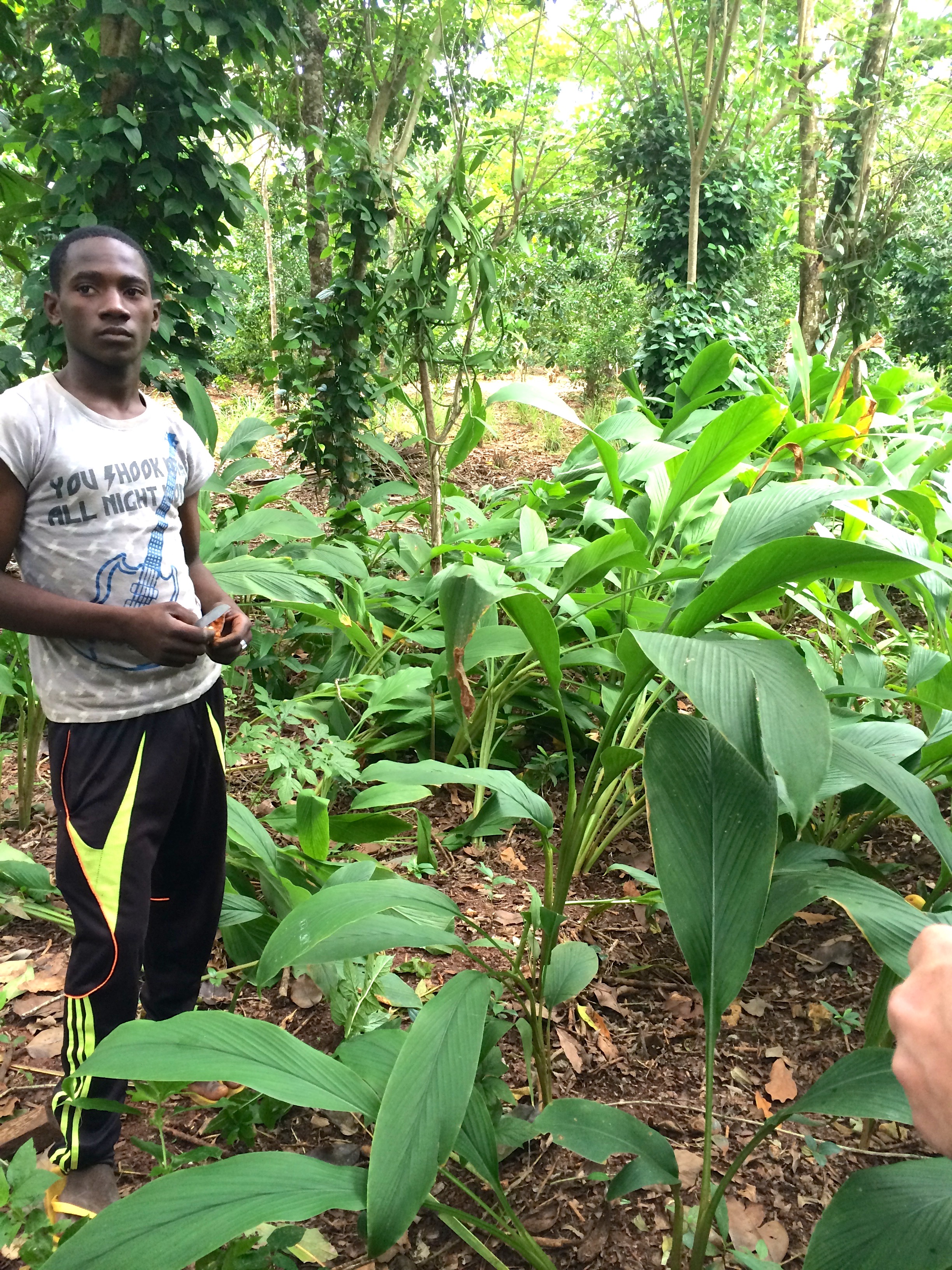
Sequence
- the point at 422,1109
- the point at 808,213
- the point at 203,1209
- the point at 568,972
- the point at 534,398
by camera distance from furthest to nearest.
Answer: the point at 808,213
the point at 534,398
the point at 568,972
the point at 422,1109
the point at 203,1209

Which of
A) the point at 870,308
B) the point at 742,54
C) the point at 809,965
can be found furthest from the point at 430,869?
the point at 742,54

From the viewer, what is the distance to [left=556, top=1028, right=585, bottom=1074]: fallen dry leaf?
1.29 meters

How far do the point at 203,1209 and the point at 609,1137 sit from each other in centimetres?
43

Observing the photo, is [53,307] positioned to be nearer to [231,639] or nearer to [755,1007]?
[231,639]

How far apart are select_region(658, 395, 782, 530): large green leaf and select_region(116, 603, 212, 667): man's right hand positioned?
1.10 metres

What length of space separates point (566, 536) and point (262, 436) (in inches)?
40.3

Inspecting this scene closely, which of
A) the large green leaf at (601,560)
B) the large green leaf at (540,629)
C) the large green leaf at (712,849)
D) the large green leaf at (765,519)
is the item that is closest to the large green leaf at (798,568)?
the large green leaf at (765,519)

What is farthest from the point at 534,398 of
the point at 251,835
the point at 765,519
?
the point at 251,835

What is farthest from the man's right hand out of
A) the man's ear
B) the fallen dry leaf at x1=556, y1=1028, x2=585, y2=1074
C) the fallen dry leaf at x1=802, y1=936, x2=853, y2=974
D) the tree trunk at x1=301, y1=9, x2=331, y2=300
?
the tree trunk at x1=301, y1=9, x2=331, y2=300

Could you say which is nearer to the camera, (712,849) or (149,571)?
(712,849)

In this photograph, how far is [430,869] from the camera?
1497 millimetres

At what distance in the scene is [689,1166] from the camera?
1.13 meters

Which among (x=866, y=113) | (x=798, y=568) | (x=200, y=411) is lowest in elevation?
(x=200, y=411)

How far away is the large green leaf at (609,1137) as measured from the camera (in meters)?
0.88
